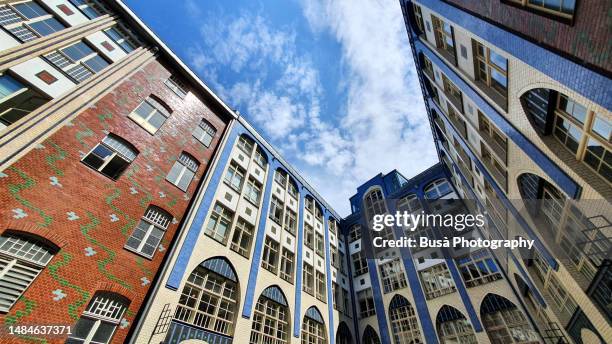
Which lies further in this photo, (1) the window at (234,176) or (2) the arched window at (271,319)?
(1) the window at (234,176)

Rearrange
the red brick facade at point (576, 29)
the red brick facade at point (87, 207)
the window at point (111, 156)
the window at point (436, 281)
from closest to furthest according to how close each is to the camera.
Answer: the red brick facade at point (576, 29)
the red brick facade at point (87, 207)
the window at point (111, 156)
the window at point (436, 281)

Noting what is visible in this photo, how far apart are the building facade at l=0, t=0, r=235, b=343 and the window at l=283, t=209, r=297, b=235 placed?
28.0 feet

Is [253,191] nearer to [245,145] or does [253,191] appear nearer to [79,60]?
[245,145]

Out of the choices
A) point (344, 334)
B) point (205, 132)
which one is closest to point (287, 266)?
point (344, 334)

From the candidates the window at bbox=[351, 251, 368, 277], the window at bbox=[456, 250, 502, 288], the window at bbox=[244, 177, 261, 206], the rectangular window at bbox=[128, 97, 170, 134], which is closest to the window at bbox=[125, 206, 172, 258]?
the rectangular window at bbox=[128, 97, 170, 134]

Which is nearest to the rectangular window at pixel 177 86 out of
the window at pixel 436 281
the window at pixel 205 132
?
the window at pixel 205 132

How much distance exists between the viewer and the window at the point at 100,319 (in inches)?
336

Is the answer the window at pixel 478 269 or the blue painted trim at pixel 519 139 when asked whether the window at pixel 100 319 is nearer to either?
the blue painted trim at pixel 519 139

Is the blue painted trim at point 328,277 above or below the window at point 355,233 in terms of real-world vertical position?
below

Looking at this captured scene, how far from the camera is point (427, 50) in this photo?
1656 cm

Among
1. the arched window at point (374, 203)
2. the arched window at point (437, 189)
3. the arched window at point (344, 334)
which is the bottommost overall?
the arched window at point (344, 334)

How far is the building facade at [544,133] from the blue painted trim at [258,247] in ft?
44.6

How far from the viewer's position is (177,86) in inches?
669

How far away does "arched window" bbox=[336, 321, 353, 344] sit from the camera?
833 inches
